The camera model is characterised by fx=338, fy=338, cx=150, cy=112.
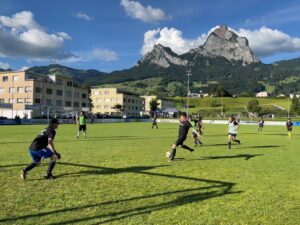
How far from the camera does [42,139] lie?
9656 millimetres

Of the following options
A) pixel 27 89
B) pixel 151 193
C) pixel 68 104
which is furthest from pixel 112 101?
pixel 151 193

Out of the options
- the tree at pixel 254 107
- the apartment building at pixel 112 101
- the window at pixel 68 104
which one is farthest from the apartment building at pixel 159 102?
the window at pixel 68 104

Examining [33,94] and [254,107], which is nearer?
[33,94]

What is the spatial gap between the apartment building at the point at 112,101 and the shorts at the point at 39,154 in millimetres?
129685

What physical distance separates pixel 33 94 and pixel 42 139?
88.0 m

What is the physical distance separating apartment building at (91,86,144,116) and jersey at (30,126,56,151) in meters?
130

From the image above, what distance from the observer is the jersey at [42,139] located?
9594 millimetres

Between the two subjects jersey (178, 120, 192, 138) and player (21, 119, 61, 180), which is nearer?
player (21, 119, 61, 180)

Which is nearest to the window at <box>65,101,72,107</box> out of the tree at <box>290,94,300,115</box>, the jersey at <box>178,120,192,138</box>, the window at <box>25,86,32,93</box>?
the window at <box>25,86,32,93</box>

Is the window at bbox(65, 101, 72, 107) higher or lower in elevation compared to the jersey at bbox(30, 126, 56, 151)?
higher

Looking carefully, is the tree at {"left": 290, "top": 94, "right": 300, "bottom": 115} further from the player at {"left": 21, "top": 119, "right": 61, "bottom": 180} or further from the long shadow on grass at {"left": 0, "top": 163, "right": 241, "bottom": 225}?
the player at {"left": 21, "top": 119, "right": 61, "bottom": 180}

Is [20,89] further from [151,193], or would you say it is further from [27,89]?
[151,193]

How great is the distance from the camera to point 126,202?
744 centimetres

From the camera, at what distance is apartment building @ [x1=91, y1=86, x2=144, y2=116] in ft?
471
